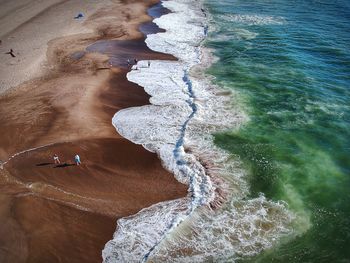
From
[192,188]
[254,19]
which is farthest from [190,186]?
[254,19]

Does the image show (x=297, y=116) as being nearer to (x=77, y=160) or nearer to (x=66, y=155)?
(x=77, y=160)

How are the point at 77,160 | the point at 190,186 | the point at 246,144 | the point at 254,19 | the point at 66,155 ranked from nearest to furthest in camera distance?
the point at 190,186, the point at 77,160, the point at 66,155, the point at 246,144, the point at 254,19

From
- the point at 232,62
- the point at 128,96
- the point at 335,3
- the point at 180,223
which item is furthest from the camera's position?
the point at 335,3

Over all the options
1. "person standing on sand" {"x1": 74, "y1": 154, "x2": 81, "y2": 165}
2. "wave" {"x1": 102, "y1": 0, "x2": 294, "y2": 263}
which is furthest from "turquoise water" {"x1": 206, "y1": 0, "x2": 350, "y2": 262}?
"person standing on sand" {"x1": 74, "y1": 154, "x2": 81, "y2": 165}

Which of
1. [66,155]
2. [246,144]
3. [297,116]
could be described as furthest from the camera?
[297,116]

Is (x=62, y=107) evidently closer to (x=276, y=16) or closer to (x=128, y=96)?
(x=128, y=96)

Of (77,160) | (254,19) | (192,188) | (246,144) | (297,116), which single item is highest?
(254,19)

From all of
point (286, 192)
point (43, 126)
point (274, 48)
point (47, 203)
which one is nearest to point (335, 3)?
point (274, 48)
